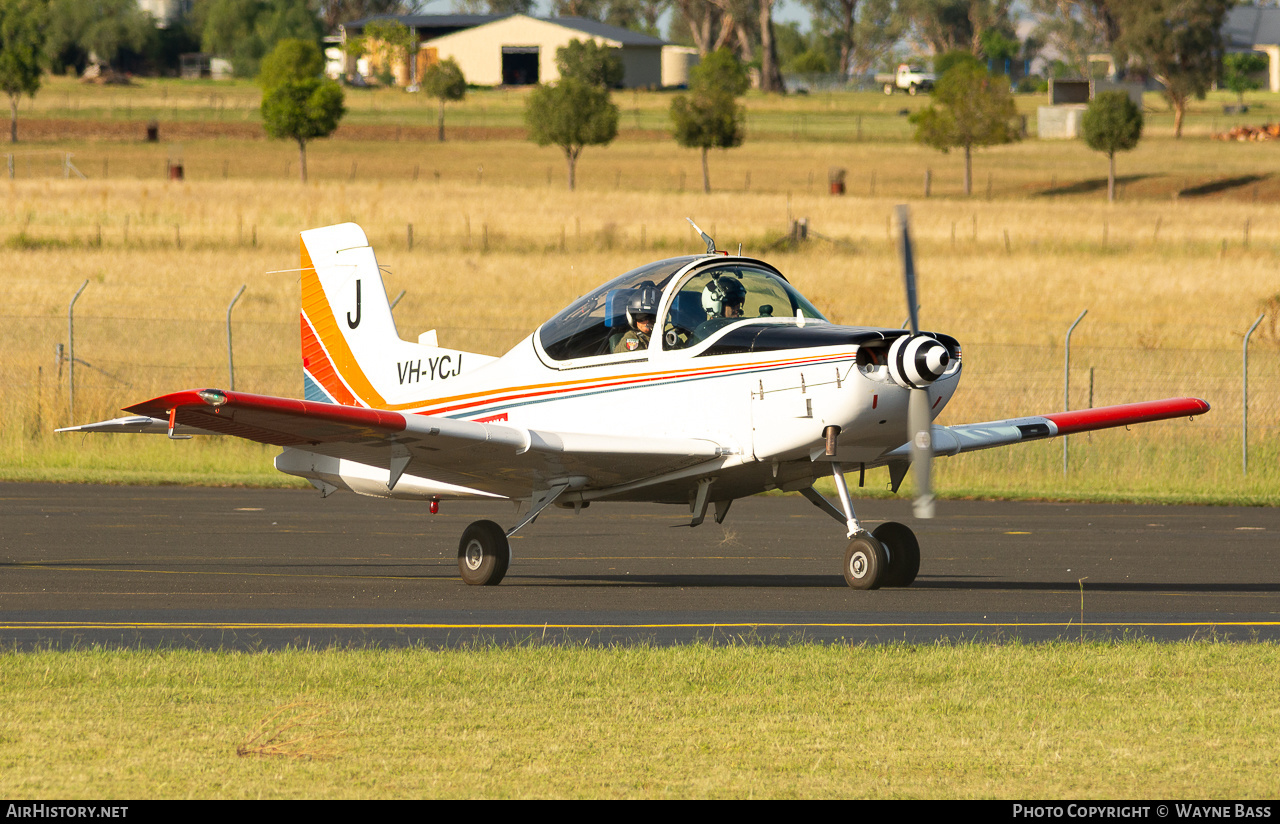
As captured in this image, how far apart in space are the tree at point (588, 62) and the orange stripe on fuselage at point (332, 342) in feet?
332

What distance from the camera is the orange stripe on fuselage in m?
15.4

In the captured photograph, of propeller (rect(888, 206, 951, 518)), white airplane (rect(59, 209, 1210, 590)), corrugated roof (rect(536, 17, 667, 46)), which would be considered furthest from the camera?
corrugated roof (rect(536, 17, 667, 46))

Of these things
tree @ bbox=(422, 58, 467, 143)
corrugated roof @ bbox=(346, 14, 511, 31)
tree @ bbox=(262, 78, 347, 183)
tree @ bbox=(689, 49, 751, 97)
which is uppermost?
corrugated roof @ bbox=(346, 14, 511, 31)

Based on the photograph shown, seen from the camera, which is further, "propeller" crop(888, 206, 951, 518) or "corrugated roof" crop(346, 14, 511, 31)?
"corrugated roof" crop(346, 14, 511, 31)

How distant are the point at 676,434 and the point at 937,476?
11187 mm

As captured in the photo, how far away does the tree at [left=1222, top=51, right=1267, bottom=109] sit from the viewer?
508ft

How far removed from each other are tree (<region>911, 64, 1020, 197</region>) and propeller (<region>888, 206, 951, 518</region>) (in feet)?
238

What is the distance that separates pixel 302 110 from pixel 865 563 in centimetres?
7607

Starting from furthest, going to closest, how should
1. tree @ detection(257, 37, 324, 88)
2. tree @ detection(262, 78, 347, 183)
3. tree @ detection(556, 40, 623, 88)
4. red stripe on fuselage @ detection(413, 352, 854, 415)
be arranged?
tree @ detection(556, 40, 623, 88) → tree @ detection(257, 37, 324, 88) → tree @ detection(262, 78, 347, 183) → red stripe on fuselage @ detection(413, 352, 854, 415)

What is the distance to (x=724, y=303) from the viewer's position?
1286 centimetres

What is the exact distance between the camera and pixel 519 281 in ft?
139

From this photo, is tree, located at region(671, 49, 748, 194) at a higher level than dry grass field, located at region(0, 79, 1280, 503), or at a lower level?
higher

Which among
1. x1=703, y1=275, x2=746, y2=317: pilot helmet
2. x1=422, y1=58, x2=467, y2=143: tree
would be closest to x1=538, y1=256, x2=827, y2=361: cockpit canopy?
x1=703, y1=275, x2=746, y2=317: pilot helmet

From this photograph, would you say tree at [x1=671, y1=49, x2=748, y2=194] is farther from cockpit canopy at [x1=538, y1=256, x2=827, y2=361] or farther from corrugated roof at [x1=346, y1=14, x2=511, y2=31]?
corrugated roof at [x1=346, y1=14, x2=511, y2=31]
